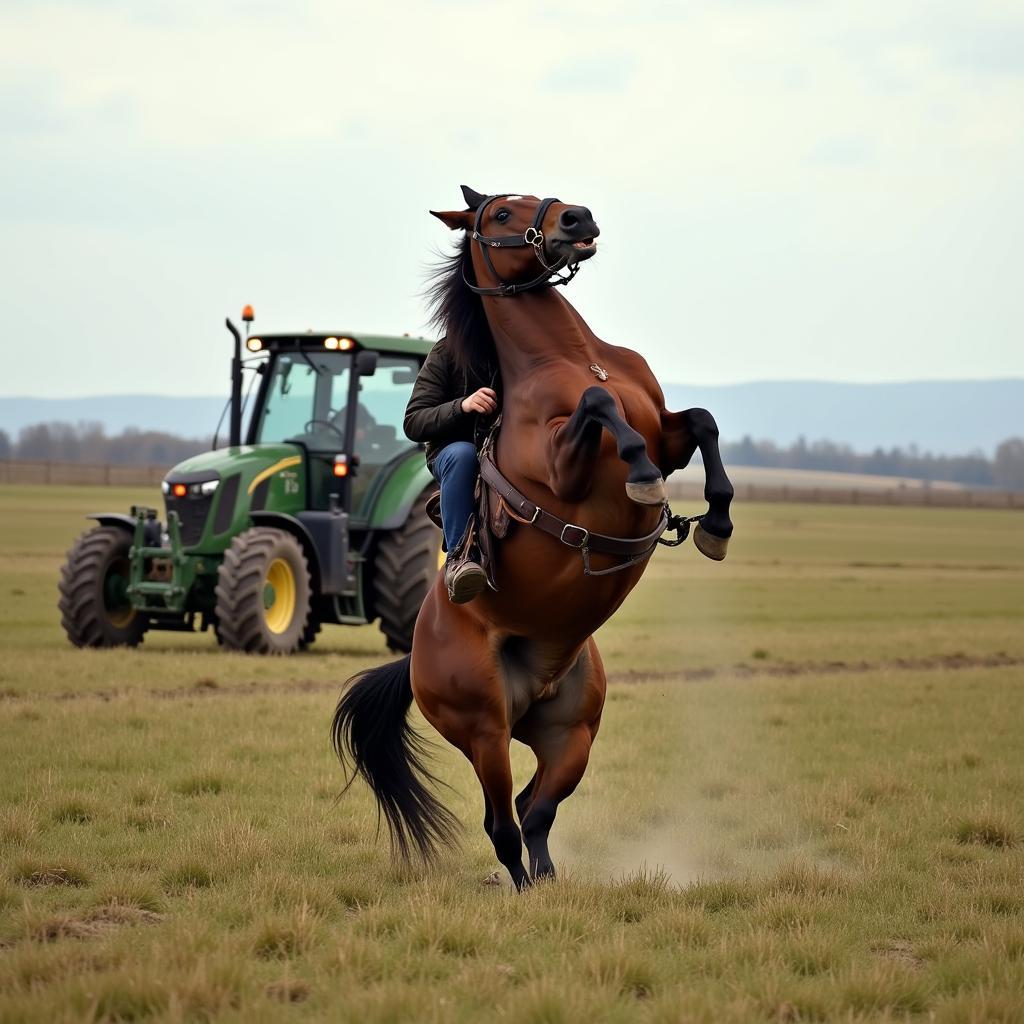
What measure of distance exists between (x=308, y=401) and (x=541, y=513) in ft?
37.0

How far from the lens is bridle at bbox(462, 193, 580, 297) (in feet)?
20.9

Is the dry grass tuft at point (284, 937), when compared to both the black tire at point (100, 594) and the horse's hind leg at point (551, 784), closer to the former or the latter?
the horse's hind leg at point (551, 784)

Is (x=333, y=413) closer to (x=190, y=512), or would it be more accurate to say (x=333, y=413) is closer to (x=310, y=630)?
(x=190, y=512)

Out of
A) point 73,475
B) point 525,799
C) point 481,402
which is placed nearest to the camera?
point 481,402

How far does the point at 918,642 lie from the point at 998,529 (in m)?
45.8

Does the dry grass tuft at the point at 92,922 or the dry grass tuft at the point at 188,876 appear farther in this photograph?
the dry grass tuft at the point at 188,876

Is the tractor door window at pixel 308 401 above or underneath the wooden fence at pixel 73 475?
above

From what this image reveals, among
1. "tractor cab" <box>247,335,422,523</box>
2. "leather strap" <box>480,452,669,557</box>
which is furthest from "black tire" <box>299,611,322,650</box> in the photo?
"leather strap" <box>480,452,669,557</box>

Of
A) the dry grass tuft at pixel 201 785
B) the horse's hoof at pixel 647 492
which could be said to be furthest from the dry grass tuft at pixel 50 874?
the horse's hoof at pixel 647 492

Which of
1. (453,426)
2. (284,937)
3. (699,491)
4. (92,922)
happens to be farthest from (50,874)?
(699,491)

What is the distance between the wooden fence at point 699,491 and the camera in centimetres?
7200

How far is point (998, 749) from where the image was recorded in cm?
→ 1108

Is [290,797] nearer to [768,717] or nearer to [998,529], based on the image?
[768,717]

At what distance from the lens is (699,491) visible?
292 ft
